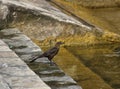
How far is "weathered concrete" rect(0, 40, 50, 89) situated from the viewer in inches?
247

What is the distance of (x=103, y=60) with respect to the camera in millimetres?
9750

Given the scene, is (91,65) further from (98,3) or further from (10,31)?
(98,3)

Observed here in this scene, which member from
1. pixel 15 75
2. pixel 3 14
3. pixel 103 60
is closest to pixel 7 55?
pixel 15 75

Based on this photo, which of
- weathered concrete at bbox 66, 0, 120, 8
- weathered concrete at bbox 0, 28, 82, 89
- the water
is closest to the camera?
weathered concrete at bbox 0, 28, 82, 89

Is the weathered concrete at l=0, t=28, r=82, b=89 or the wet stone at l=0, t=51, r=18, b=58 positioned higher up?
the wet stone at l=0, t=51, r=18, b=58

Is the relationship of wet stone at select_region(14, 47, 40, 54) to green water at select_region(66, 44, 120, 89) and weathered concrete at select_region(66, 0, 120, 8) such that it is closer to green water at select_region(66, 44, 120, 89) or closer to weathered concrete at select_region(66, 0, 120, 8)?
green water at select_region(66, 44, 120, 89)

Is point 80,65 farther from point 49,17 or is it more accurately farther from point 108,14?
point 108,14

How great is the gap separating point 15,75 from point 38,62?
4.27 ft

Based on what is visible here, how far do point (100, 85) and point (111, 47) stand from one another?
288cm

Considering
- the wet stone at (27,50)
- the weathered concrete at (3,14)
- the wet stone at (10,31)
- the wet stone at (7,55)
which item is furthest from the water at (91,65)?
the weathered concrete at (3,14)

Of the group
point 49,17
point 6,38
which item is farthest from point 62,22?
point 6,38

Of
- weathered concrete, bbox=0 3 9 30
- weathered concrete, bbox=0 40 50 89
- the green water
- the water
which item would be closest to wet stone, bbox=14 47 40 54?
the water

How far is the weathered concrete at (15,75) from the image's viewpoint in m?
6.28

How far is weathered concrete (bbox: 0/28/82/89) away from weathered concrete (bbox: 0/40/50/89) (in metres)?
0.04
